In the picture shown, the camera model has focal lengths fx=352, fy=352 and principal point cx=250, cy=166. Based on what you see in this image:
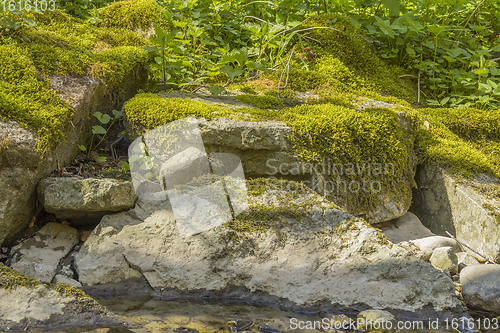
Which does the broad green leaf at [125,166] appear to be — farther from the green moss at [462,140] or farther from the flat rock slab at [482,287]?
the green moss at [462,140]

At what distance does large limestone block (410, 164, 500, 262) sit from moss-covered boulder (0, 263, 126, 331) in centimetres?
300

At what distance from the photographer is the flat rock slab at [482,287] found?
7.72 feet

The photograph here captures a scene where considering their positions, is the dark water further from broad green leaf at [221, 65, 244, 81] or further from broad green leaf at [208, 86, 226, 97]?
broad green leaf at [221, 65, 244, 81]

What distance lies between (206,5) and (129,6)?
1.08 m

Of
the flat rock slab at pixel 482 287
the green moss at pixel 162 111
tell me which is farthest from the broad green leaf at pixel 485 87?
the green moss at pixel 162 111

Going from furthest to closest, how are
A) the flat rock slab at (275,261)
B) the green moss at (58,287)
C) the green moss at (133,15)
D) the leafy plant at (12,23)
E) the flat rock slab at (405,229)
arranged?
the green moss at (133,15) < the flat rock slab at (405,229) < the leafy plant at (12,23) < the flat rock slab at (275,261) < the green moss at (58,287)

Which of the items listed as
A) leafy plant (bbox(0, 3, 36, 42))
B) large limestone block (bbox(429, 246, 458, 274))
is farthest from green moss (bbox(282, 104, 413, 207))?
leafy plant (bbox(0, 3, 36, 42))

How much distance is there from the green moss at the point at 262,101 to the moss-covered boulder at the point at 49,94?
129cm

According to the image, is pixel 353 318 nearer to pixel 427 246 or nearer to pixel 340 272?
pixel 340 272

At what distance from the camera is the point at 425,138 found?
3.74m

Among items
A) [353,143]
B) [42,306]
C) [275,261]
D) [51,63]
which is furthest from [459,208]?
[51,63]

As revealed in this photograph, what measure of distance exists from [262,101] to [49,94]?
2.00 meters

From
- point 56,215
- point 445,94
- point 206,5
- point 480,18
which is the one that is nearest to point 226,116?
point 56,215

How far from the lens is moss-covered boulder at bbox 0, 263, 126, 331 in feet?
6.36
